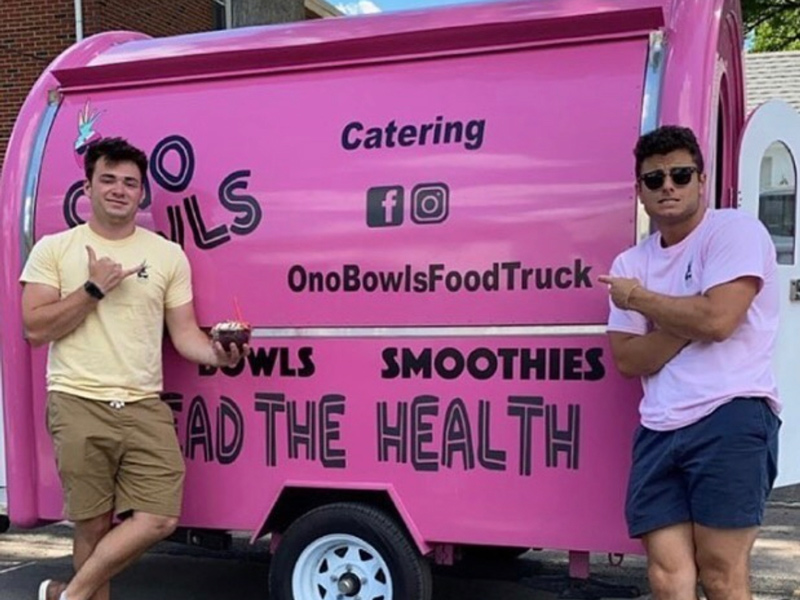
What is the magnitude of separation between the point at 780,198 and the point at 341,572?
2615 millimetres

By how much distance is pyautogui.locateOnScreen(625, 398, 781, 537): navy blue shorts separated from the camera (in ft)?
9.45

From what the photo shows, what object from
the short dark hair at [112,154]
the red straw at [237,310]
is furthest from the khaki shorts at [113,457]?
the short dark hair at [112,154]

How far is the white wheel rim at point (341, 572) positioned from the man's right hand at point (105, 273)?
54.8 inches

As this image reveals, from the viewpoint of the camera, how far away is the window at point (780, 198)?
4215 mm

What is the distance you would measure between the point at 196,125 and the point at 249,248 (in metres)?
0.65

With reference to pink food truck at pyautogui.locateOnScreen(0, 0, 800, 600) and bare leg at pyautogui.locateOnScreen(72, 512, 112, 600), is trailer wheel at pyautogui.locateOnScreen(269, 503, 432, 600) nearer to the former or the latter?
pink food truck at pyautogui.locateOnScreen(0, 0, 800, 600)

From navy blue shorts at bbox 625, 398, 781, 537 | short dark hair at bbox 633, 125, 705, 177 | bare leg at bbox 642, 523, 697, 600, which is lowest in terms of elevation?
bare leg at bbox 642, 523, 697, 600

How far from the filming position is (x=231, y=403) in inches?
163

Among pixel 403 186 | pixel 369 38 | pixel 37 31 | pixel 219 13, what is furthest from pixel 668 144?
pixel 219 13

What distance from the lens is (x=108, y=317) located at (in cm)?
396

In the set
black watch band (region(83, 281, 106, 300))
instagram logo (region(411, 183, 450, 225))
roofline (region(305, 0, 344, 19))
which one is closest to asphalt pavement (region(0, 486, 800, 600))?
instagram logo (region(411, 183, 450, 225))

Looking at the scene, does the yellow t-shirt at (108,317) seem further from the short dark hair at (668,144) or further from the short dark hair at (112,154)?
the short dark hair at (668,144)

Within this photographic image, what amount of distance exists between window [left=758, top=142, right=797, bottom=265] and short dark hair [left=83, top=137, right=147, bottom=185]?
277 centimetres

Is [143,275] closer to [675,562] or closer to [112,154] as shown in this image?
[112,154]
